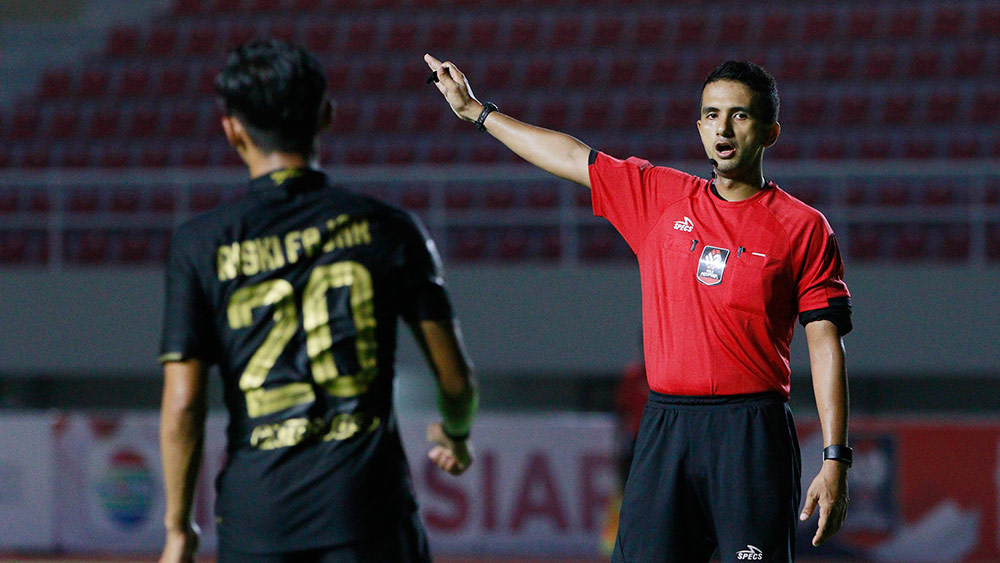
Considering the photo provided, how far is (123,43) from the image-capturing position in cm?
1875

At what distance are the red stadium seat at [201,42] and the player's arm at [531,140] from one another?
50.0 feet

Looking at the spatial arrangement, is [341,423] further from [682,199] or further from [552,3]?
[552,3]

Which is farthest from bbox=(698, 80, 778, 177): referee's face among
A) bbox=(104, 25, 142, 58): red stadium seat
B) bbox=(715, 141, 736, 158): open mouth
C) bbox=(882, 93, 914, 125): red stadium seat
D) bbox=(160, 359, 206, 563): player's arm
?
bbox=(104, 25, 142, 58): red stadium seat

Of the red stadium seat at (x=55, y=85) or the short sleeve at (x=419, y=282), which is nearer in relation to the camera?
the short sleeve at (x=419, y=282)

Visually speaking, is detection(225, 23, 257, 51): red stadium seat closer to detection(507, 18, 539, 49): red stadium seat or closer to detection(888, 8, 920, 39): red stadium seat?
detection(507, 18, 539, 49): red stadium seat

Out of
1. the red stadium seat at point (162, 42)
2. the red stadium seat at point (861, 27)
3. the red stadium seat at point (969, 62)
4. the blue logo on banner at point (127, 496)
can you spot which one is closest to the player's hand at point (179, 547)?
the blue logo on banner at point (127, 496)

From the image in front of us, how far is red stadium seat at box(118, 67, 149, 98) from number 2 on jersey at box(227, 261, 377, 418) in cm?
1588

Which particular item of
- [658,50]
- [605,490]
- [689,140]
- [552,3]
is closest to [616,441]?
[605,490]

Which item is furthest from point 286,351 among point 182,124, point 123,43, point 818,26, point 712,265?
point 123,43

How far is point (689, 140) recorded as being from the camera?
1548cm

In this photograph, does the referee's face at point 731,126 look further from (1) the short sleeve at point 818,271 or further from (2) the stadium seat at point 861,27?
(2) the stadium seat at point 861,27

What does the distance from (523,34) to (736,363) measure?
48.7 ft

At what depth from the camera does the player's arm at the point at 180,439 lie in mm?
2611

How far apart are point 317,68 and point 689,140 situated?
1316 cm
